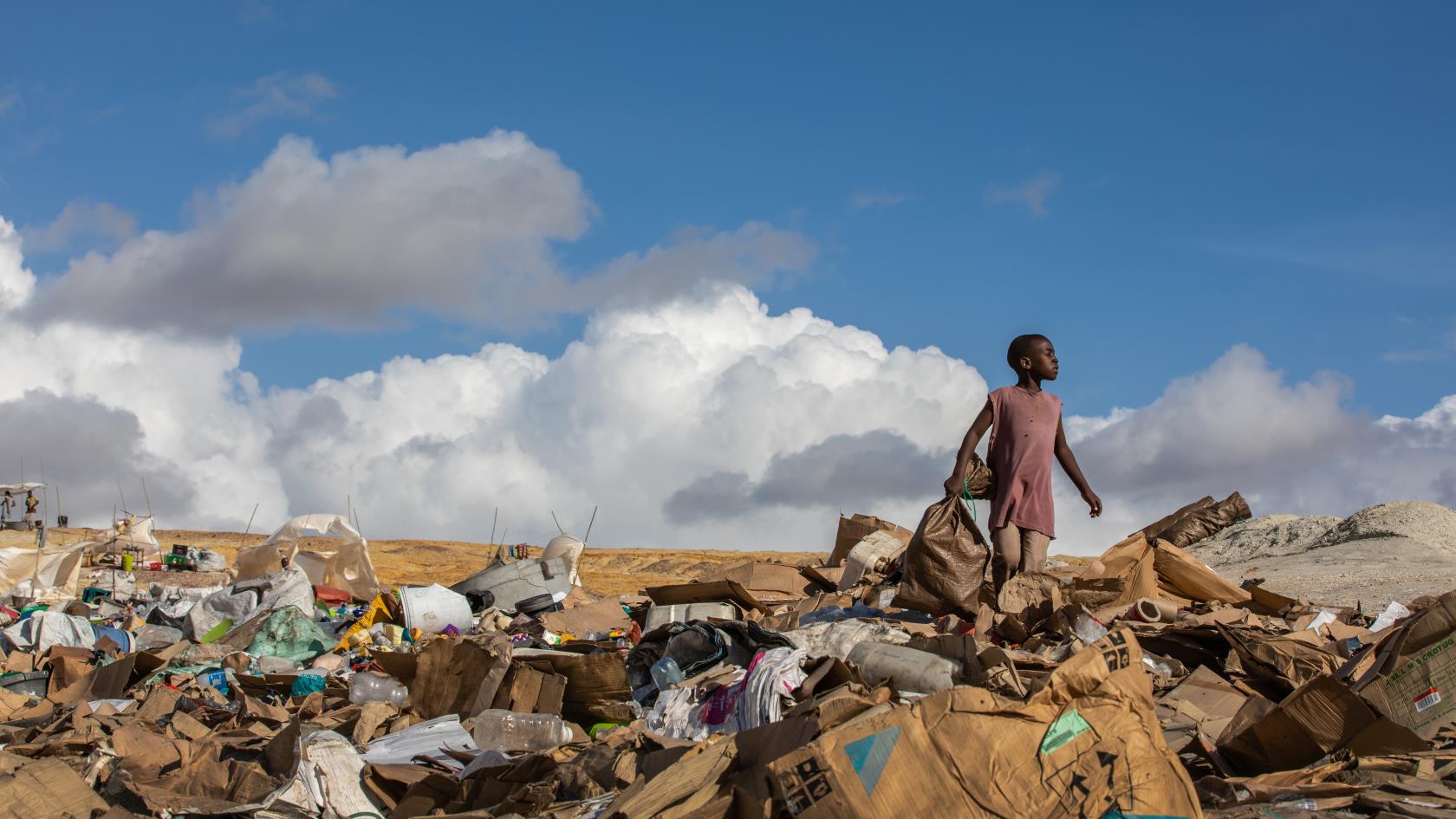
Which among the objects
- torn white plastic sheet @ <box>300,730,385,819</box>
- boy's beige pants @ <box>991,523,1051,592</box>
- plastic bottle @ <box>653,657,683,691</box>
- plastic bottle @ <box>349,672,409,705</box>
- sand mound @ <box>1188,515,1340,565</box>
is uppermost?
sand mound @ <box>1188,515,1340,565</box>

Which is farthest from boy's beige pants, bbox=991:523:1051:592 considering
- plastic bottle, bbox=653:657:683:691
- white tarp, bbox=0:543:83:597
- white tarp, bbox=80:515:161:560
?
white tarp, bbox=80:515:161:560

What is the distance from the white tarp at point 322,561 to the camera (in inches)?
513

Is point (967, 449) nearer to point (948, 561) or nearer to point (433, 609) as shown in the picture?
point (948, 561)

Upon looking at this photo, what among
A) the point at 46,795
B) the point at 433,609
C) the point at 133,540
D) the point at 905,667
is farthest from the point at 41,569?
the point at 905,667

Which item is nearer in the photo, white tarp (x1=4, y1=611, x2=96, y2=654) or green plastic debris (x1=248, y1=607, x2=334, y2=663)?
green plastic debris (x1=248, y1=607, x2=334, y2=663)

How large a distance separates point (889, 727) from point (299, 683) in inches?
171

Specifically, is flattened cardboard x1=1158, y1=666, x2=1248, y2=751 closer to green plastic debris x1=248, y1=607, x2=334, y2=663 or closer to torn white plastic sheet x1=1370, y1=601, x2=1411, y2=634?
torn white plastic sheet x1=1370, y1=601, x2=1411, y2=634

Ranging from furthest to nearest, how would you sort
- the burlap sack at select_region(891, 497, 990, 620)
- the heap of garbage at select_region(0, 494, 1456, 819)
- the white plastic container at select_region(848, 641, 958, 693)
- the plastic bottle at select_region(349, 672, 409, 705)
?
1. the burlap sack at select_region(891, 497, 990, 620)
2. the plastic bottle at select_region(349, 672, 409, 705)
3. the white plastic container at select_region(848, 641, 958, 693)
4. the heap of garbage at select_region(0, 494, 1456, 819)

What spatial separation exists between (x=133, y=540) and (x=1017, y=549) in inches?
642

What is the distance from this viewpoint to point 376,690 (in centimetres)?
576

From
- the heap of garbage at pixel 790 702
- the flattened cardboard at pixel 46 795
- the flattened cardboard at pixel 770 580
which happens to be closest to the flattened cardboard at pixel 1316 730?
the heap of garbage at pixel 790 702

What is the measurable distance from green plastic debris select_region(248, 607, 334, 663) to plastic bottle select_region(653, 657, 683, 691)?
335 centimetres

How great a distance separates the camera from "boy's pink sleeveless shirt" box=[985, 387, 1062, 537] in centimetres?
636

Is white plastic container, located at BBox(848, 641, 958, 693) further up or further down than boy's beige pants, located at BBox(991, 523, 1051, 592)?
further down
